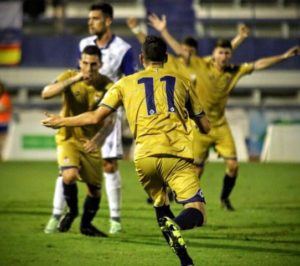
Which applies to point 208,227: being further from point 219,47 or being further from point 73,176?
point 219,47

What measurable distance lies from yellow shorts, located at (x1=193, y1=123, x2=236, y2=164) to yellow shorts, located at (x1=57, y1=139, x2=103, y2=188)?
365 centimetres

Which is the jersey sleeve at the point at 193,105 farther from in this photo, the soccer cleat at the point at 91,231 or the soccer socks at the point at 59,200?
the soccer socks at the point at 59,200

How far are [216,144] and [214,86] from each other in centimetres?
89

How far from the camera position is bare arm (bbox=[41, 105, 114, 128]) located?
8.03m

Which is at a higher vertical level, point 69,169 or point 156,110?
point 156,110

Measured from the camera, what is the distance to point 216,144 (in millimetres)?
14391

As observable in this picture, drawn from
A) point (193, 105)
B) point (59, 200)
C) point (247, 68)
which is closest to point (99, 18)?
point (59, 200)

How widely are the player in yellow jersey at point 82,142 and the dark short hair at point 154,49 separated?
93.7 inches

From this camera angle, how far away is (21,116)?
2505 centimetres

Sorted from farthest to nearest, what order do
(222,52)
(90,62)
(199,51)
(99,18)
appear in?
(199,51) → (222,52) → (99,18) → (90,62)

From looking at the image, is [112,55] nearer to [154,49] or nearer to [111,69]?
[111,69]

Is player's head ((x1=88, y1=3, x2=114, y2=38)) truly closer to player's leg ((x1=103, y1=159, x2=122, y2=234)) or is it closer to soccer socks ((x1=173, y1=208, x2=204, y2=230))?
player's leg ((x1=103, y1=159, x2=122, y2=234))

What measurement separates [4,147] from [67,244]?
1525 cm

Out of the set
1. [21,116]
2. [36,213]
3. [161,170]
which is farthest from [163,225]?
[21,116]
